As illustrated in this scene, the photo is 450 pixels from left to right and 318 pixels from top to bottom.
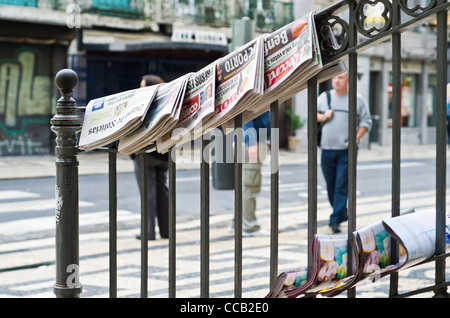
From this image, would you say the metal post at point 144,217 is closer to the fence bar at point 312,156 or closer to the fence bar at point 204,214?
the fence bar at point 204,214

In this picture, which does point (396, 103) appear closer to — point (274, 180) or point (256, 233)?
point (274, 180)

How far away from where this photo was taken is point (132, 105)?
273 centimetres

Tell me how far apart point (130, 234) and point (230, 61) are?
5.47m

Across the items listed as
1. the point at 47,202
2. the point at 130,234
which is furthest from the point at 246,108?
the point at 47,202

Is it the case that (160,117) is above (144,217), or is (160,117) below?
above

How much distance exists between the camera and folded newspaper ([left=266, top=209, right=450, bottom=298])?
7.25ft

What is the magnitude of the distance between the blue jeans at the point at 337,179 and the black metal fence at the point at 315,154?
4942mm

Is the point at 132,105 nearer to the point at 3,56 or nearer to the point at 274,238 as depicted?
the point at 274,238

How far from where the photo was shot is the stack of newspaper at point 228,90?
2.33 meters

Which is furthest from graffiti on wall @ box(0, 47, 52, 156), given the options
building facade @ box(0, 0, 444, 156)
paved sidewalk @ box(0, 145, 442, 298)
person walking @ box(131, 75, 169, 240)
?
person walking @ box(131, 75, 169, 240)

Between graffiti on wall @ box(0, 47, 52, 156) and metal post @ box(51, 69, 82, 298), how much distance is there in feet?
56.8

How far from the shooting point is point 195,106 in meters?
2.60

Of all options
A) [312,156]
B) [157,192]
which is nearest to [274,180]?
[312,156]

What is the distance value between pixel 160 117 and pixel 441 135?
1023 mm
